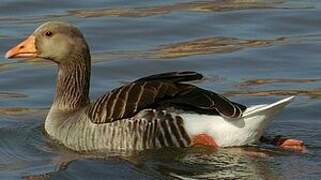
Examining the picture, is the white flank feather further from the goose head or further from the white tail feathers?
the goose head

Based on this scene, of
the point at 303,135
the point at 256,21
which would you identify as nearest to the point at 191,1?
the point at 256,21

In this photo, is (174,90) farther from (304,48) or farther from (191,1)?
(191,1)

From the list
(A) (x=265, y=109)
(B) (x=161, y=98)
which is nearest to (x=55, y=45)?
(B) (x=161, y=98)

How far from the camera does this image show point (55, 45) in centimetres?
1257

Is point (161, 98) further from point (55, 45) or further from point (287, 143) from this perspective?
point (55, 45)

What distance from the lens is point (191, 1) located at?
61.7 feet

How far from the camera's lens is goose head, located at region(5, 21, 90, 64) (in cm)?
1257

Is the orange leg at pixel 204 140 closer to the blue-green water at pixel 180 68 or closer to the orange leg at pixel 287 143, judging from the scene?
the blue-green water at pixel 180 68

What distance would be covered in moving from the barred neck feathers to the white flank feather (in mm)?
1515

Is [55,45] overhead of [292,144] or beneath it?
overhead

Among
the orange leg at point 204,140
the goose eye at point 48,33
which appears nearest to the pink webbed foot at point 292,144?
the orange leg at point 204,140

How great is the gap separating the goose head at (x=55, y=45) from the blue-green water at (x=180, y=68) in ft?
2.65

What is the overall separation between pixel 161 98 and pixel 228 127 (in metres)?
0.68

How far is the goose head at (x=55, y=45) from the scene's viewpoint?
41.2 ft
